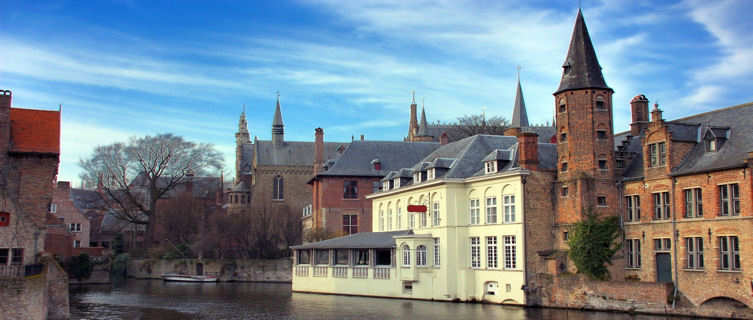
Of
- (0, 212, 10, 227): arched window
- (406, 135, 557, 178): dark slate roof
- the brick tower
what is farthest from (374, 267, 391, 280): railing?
(0, 212, 10, 227): arched window

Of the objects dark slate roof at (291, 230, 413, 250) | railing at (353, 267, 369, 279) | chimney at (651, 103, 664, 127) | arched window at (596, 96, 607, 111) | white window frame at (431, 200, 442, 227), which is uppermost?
arched window at (596, 96, 607, 111)

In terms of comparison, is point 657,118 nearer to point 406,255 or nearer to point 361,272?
point 406,255

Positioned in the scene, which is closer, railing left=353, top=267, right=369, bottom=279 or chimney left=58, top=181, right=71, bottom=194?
railing left=353, top=267, right=369, bottom=279

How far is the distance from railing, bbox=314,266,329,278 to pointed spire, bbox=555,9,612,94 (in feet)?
63.7

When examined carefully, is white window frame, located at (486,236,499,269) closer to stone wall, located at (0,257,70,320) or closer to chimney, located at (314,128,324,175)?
stone wall, located at (0,257,70,320)

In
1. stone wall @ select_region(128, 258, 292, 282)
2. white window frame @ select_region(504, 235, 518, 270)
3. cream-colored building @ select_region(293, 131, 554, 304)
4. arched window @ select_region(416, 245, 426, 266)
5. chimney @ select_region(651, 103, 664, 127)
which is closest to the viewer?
chimney @ select_region(651, 103, 664, 127)

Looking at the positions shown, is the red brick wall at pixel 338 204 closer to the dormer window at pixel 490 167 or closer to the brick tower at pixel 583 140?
the dormer window at pixel 490 167

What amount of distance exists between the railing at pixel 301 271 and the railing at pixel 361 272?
18.0ft

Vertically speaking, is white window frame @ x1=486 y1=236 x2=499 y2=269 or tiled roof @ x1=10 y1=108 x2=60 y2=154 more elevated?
tiled roof @ x1=10 y1=108 x2=60 y2=154

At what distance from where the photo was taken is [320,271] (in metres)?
50.1

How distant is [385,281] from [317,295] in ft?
17.6

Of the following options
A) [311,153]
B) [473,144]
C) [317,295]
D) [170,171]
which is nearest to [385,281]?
[317,295]

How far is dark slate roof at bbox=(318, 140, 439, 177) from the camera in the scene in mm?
66938

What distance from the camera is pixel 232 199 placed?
97.2 metres
